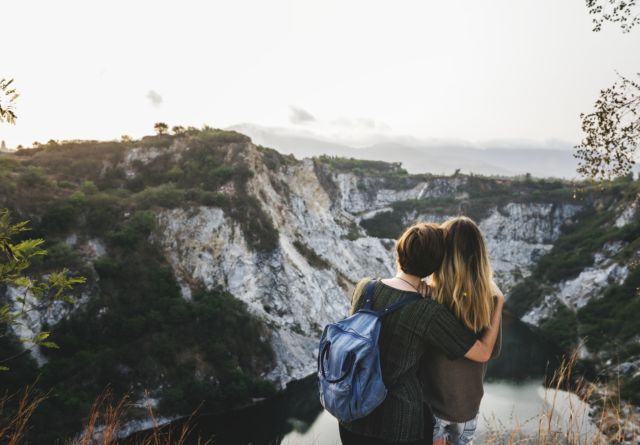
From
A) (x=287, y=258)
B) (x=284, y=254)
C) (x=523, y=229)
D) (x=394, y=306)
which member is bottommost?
(x=523, y=229)

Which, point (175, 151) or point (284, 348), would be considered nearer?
point (284, 348)

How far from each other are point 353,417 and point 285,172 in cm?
5275

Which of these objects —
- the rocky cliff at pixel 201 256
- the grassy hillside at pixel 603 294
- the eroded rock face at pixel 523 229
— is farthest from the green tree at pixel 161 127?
the eroded rock face at pixel 523 229

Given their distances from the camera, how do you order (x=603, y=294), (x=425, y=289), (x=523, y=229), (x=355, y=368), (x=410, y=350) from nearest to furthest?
1. (x=355, y=368)
2. (x=410, y=350)
3. (x=425, y=289)
4. (x=603, y=294)
5. (x=523, y=229)

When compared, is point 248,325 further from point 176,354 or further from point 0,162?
point 0,162

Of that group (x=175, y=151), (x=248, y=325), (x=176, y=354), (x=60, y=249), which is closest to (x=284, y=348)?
(x=248, y=325)

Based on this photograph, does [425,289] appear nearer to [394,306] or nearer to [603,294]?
[394,306]

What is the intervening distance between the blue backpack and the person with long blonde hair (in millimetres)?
267

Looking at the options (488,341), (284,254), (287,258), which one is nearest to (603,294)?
(287,258)

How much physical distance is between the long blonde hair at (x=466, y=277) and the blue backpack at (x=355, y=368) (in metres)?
0.22

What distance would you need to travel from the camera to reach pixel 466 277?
2.87 m

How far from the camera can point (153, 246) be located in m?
35.5

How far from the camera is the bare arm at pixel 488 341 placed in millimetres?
2893

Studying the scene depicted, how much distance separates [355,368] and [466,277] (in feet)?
2.98
